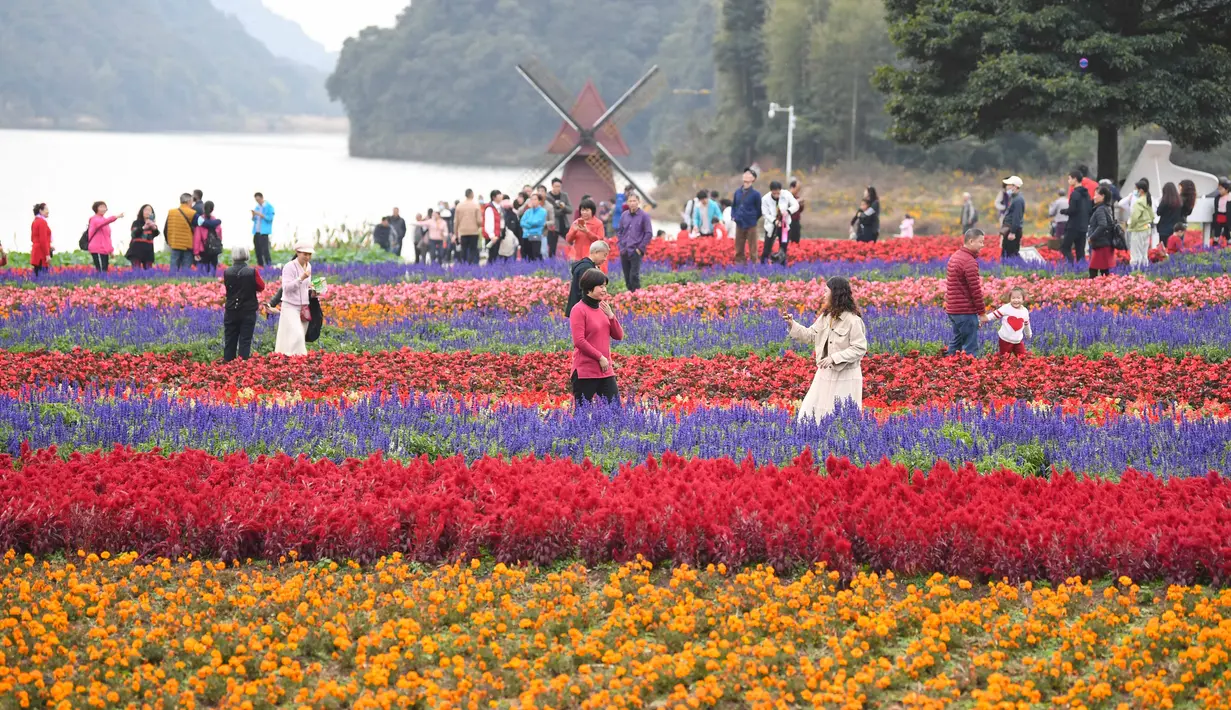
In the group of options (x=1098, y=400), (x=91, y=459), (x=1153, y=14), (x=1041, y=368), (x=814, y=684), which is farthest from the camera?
(x=1153, y=14)

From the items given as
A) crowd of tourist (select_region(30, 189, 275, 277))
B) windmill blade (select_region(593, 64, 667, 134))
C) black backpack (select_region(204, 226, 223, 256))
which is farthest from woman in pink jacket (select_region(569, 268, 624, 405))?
windmill blade (select_region(593, 64, 667, 134))

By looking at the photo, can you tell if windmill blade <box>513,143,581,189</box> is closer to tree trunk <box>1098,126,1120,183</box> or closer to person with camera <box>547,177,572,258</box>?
person with camera <box>547,177,572,258</box>

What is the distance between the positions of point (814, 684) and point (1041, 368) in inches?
331

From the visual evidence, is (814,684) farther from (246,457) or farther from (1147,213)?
(1147,213)

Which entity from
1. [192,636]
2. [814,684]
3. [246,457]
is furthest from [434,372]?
[814,684]

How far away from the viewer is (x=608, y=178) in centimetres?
5578

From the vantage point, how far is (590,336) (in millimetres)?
11219

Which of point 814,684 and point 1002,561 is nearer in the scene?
point 814,684

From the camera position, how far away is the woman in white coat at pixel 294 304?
50.3 feet

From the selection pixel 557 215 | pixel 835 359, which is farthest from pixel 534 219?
pixel 835 359

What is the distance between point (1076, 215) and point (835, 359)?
13154mm

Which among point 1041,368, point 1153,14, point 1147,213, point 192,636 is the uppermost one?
point 1153,14

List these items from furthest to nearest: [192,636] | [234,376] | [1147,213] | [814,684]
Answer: [1147,213]
[234,376]
[192,636]
[814,684]

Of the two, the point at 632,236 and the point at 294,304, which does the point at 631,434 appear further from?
the point at 632,236
